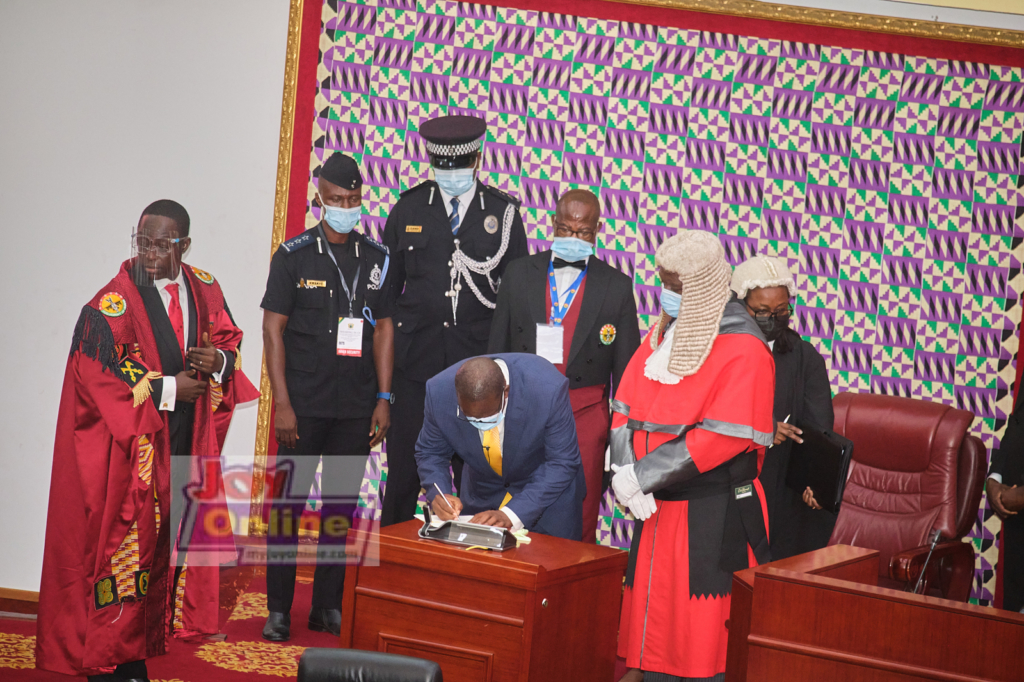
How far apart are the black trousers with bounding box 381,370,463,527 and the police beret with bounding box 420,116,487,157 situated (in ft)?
3.95

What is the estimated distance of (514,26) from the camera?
558 cm

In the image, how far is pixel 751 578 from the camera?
293 cm

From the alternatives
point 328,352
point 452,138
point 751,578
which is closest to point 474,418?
point 751,578

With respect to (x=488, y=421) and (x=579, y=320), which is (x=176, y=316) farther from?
(x=579, y=320)

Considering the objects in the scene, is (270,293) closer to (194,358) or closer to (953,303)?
(194,358)

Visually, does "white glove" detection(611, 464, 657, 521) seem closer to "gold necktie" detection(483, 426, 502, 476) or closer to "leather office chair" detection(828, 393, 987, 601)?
"gold necktie" detection(483, 426, 502, 476)

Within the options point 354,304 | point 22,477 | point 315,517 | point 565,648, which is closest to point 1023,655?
point 565,648

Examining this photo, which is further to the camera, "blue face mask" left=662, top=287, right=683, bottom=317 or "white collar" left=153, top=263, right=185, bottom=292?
"white collar" left=153, top=263, right=185, bottom=292

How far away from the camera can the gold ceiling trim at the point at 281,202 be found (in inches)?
215

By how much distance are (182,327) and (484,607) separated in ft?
6.59

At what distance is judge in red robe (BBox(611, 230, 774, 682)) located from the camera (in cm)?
331

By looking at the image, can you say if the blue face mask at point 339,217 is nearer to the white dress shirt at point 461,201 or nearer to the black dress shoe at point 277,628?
the white dress shirt at point 461,201

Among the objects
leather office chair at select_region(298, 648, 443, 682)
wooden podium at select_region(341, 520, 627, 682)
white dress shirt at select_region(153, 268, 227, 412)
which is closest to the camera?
leather office chair at select_region(298, 648, 443, 682)

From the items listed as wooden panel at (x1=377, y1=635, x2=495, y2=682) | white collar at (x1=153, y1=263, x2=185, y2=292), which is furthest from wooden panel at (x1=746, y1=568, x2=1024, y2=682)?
white collar at (x1=153, y1=263, x2=185, y2=292)
